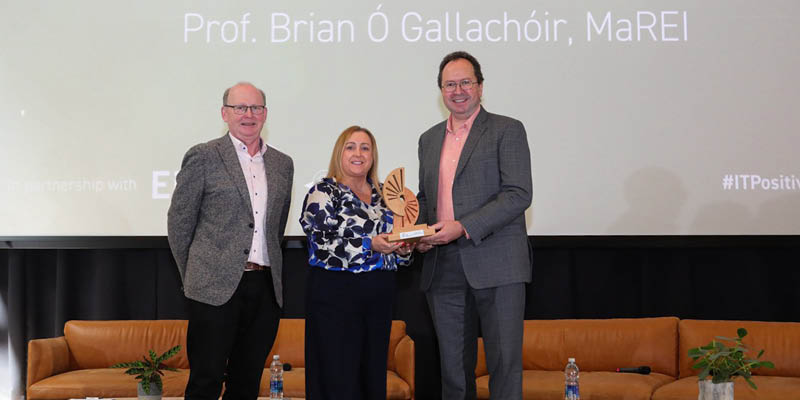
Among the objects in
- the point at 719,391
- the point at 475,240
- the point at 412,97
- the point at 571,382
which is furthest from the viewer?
the point at 412,97

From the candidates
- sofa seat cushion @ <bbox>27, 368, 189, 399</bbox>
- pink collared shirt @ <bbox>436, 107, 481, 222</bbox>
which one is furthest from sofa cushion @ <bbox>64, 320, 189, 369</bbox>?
pink collared shirt @ <bbox>436, 107, 481, 222</bbox>

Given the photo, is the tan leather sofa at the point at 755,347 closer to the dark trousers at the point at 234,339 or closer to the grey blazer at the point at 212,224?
the dark trousers at the point at 234,339

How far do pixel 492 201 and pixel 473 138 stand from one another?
27 centimetres

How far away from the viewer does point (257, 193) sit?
134 inches

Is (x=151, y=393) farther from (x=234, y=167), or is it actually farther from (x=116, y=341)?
(x=116, y=341)

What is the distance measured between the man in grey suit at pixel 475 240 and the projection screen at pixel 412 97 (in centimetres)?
178

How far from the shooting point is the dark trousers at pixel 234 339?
3.22 meters

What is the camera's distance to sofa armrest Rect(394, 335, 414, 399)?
15.4 feet

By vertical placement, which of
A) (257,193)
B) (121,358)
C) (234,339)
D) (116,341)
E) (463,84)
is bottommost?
(121,358)

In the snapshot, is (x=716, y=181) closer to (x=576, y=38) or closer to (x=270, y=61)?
(x=576, y=38)

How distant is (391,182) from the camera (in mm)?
3236

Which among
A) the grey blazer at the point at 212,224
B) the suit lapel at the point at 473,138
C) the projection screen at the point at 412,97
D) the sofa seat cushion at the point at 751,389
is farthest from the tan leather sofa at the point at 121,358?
the suit lapel at the point at 473,138

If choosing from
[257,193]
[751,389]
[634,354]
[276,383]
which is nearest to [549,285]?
[634,354]

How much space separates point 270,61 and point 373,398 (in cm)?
250
